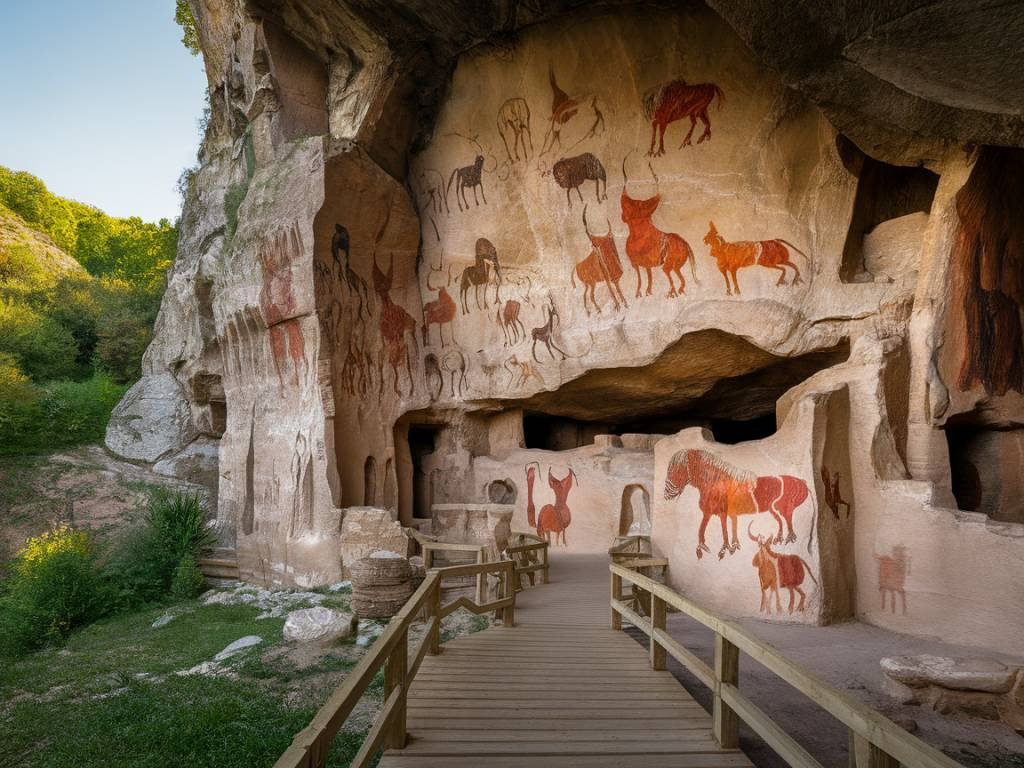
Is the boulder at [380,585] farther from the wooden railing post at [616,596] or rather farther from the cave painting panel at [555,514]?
the cave painting panel at [555,514]

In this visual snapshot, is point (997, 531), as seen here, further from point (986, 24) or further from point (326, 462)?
point (326, 462)

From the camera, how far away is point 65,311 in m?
22.9

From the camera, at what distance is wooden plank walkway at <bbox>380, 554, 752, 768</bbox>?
3176 mm

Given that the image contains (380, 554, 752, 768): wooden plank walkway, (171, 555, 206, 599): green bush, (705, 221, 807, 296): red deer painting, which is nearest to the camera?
(380, 554, 752, 768): wooden plank walkway

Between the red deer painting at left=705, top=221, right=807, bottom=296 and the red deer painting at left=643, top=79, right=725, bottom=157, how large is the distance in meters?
1.81

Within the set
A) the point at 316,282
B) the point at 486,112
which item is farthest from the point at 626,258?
the point at 316,282

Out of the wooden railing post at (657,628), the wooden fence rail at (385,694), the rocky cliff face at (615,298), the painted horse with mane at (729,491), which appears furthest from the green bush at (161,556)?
the wooden railing post at (657,628)

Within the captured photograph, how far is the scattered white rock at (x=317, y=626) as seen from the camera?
7.94 meters

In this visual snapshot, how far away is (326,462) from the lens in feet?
41.5

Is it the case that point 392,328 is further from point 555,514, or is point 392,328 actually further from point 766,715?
point 766,715

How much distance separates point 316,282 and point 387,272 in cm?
229

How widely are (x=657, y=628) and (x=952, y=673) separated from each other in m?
2.87

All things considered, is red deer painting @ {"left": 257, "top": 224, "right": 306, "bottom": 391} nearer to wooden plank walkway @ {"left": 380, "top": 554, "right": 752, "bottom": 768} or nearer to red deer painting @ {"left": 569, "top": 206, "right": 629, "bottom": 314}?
red deer painting @ {"left": 569, "top": 206, "right": 629, "bottom": 314}

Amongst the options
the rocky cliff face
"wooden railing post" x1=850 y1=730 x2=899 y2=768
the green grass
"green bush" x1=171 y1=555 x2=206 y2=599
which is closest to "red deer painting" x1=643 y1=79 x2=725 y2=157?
the rocky cliff face
